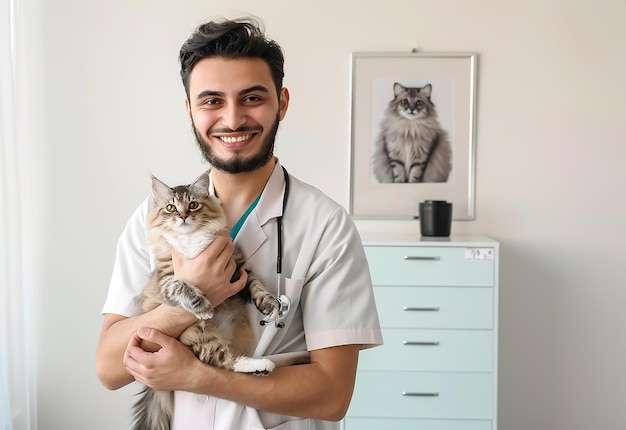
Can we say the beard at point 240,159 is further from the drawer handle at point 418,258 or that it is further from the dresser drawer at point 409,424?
the dresser drawer at point 409,424

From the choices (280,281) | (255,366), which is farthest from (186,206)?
(255,366)

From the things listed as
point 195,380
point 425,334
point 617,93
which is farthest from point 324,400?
point 617,93

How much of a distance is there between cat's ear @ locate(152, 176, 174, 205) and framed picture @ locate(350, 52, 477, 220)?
211 centimetres

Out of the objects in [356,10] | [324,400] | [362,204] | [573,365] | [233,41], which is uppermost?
[356,10]

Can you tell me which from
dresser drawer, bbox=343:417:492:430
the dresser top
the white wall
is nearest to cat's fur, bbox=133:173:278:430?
the dresser top

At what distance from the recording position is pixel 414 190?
366 centimetres

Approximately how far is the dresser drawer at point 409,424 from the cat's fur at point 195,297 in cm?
179

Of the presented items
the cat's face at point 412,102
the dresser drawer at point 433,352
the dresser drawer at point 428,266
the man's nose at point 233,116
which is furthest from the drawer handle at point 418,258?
the man's nose at point 233,116

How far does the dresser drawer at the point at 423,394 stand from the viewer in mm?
3166

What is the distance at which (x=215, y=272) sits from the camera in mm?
1408

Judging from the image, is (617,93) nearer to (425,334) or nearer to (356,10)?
(356,10)

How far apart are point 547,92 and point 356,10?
42.6 inches

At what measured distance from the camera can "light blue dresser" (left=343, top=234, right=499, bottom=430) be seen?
3164mm

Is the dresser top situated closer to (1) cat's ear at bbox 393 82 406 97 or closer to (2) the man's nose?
(1) cat's ear at bbox 393 82 406 97
